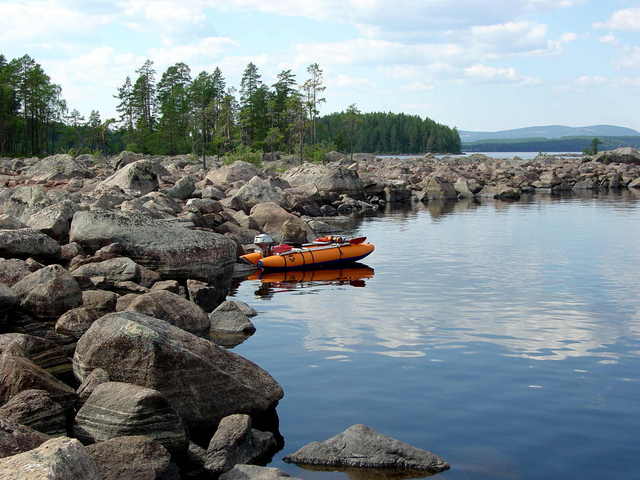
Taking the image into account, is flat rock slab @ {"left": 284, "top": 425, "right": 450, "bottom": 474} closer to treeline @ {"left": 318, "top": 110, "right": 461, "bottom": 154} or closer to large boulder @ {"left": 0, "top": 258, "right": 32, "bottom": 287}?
large boulder @ {"left": 0, "top": 258, "right": 32, "bottom": 287}

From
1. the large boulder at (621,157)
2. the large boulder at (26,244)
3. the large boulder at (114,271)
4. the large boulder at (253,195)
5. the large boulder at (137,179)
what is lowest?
the large boulder at (114,271)

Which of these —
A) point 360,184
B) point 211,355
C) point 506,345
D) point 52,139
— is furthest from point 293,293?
point 52,139

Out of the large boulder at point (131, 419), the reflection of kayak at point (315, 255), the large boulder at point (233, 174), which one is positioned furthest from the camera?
the large boulder at point (233, 174)

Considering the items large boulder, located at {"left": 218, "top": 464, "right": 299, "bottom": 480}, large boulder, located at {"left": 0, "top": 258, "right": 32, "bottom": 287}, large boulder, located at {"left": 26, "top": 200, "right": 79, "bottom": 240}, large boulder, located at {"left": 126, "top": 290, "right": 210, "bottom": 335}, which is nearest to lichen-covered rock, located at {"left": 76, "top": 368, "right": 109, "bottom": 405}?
large boulder, located at {"left": 218, "top": 464, "right": 299, "bottom": 480}

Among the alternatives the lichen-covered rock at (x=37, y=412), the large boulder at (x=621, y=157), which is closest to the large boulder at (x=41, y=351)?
the lichen-covered rock at (x=37, y=412)

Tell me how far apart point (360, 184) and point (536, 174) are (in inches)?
1144

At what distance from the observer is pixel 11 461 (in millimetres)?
5832

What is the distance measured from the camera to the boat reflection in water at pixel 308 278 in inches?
896

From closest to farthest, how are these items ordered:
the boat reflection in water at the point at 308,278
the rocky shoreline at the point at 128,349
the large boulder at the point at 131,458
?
the large boulder at the point at 131,458 < the rocky shoreline at the point at 128,349 < the boat reflection in water at the point at 308,278

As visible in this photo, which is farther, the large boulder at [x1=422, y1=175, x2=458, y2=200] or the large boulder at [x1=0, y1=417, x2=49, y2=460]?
the large boulder at [x1=422, y1=175, x2=458, y2=200]

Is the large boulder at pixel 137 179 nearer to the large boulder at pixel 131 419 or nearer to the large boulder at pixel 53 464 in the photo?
the large boulder at pixel 131 419

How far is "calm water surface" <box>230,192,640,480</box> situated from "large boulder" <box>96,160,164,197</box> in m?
14.5

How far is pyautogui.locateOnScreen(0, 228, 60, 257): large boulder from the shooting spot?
57.1ft

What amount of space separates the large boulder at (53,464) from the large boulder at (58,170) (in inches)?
1583
